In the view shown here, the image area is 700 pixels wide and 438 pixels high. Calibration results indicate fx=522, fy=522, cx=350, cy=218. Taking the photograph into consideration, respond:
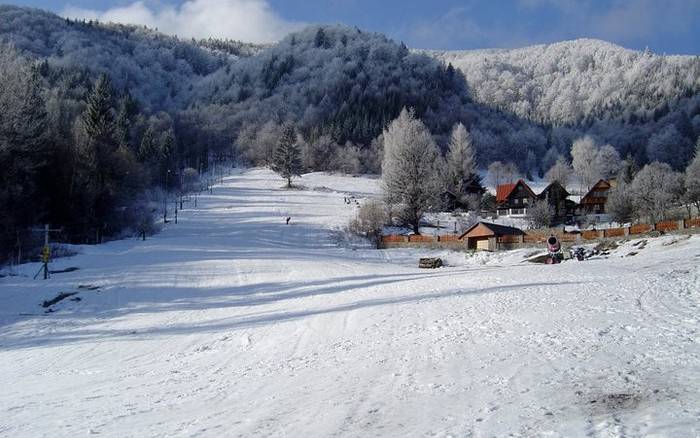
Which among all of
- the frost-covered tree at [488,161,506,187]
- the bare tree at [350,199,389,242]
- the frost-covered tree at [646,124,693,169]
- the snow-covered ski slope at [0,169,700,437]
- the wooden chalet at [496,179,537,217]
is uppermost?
the frost-covered tree at [646,124,693,169]

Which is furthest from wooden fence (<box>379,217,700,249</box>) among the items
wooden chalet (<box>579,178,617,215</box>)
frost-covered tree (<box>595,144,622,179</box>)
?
frost-covered tree (<box>595,144,622,179</box>)

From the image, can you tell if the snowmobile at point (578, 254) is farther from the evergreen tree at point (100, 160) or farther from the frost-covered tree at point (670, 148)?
the frost-covered tree at point (670, 148)

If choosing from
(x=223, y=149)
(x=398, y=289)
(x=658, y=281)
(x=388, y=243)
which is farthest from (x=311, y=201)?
(x=223, y=149)

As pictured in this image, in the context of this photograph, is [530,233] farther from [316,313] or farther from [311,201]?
[311,201]

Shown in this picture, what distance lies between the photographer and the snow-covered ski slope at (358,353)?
713 centimetres

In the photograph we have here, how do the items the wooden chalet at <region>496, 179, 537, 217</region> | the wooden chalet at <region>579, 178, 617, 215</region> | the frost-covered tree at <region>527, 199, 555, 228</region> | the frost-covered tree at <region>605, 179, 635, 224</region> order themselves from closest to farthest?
the frost-covered tree at <region>605, 179, 635, 224</region> < the frost-covered tree at <region>527, 199, 555, 228</region> < the wooden chalet at <region>496, 179, 537, 217</region> < the wooden chalet at <region>579, 178, 617, 215</region>

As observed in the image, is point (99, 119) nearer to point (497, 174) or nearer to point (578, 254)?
point (578, 254)

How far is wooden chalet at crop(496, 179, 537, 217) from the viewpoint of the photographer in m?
76.6

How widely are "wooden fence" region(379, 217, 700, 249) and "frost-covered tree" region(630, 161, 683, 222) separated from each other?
17.0 meters

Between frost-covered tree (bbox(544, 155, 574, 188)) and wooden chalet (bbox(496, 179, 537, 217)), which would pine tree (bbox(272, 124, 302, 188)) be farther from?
frost-covered tree (bbox(544, 155, 574, 188))

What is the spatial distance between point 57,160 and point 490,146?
4773 inches

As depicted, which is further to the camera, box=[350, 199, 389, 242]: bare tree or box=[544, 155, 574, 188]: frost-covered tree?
box=[544, 155, 574, 188]: frost-covered tree

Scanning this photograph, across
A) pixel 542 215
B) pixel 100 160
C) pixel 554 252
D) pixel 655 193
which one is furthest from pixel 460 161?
pixel 100 160

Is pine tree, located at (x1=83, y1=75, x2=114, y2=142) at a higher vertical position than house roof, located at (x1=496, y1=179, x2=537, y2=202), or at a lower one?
higher
